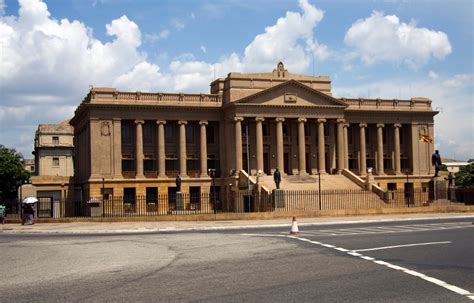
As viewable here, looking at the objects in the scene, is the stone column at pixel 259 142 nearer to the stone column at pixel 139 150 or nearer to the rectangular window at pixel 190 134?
the rectangular window at pixel 190 134

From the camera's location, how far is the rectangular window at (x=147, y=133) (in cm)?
7356

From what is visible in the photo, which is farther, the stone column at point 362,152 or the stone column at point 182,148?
the stone column at point 362,152

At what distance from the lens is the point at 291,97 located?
72.6m

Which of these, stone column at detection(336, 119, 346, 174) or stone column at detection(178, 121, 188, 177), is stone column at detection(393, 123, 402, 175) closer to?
stone column at detection(336, 119, 346, 174)

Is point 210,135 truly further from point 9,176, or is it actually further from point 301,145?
point 9,176

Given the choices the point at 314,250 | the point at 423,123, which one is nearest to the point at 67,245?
the point at 314,250

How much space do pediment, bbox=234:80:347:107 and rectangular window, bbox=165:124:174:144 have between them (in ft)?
30.2

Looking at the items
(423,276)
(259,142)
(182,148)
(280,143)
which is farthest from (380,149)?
(423,276)

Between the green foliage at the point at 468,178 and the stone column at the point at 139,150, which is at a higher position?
the stone column at the point at 139,150

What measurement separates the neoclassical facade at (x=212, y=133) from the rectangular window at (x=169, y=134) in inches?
4.6

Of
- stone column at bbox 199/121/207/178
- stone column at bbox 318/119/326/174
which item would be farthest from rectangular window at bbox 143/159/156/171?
stone column at bbox 318/119/326/174

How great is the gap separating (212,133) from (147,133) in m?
7.84

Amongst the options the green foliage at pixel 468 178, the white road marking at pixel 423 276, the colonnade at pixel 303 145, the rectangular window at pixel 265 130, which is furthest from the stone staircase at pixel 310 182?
the white road marking at pixel 423 276

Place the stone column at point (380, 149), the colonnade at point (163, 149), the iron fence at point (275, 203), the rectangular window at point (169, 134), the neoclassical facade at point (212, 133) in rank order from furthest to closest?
the stone column at point (380, 149) < the rectangular window at point (169, 134) < the colonnade at point (163, 149) < the neoclassical facade at point (212, 133) < the iron fence at point (275, 203)
